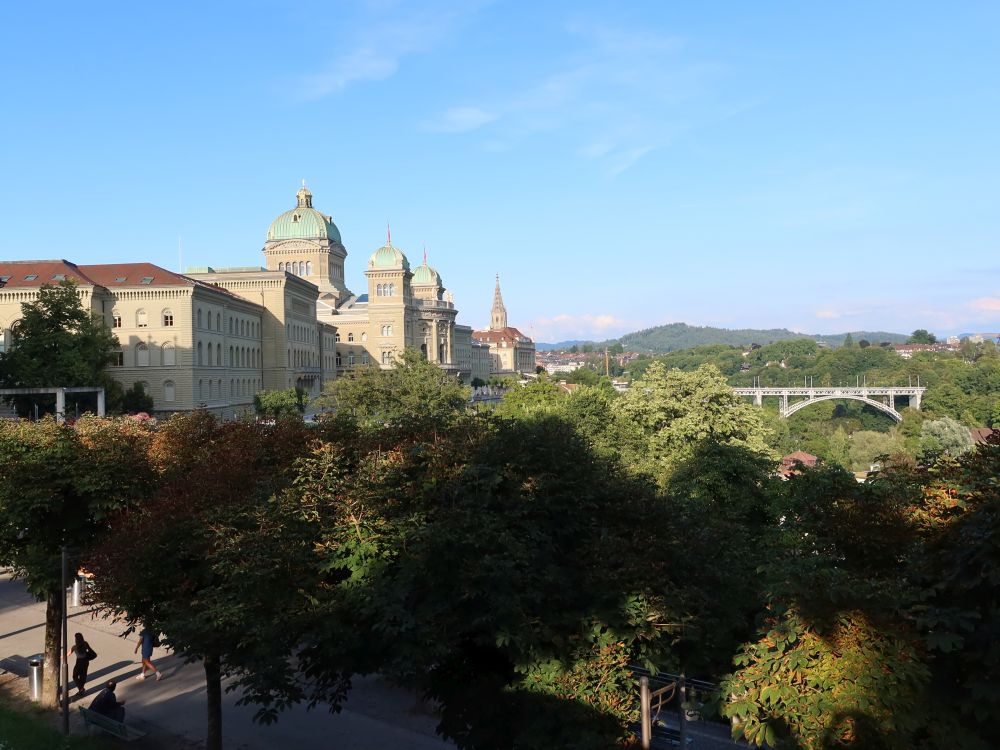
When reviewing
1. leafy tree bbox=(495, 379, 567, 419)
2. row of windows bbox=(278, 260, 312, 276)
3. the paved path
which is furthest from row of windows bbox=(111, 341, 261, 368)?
the paved path

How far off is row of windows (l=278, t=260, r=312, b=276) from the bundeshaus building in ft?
0.50

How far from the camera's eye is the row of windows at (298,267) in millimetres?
125281

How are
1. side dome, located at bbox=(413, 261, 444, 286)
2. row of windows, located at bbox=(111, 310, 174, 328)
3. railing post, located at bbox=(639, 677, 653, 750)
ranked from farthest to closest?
side dome, located at bbox=(413, 261, 444, 286)
row of windows, located at bbox=(111, 310, 174, 328)
railing post, located at bbox=(639, 677, 653, 750)

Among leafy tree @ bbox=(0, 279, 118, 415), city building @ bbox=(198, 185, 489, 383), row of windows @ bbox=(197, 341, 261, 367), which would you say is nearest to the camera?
leafy tree @ bbox=(0, 279, 118, 415)

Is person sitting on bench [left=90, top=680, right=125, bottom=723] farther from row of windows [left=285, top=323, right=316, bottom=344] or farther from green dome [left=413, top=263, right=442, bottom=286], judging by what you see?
green dome [left=413, top=263, right=442, bottom=286]

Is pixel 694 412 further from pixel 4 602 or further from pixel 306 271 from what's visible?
pixel 306 271

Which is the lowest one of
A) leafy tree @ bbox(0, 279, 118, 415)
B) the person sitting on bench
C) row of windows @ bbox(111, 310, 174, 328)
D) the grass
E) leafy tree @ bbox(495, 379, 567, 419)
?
the grass

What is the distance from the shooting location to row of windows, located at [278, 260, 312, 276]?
12528 centimetres

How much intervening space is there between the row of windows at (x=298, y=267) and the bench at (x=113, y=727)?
112551 millimetres

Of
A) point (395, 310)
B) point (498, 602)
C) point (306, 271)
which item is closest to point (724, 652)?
point (498, 602)

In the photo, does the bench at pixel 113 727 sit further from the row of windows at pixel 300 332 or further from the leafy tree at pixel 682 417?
the row of windows at pixel 300 332

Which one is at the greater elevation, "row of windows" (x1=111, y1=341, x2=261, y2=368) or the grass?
"row of windows" (x1=111, y1=341, x2=261, y2=368)

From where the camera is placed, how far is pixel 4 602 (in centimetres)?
2794

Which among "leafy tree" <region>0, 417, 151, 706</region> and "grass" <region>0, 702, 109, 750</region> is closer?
"grass" <region>0, 702, 109, 750</region>
